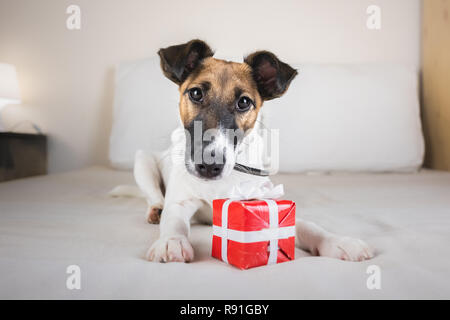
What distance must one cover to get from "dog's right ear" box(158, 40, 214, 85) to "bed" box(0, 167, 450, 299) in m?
0.48

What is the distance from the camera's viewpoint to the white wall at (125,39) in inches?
109

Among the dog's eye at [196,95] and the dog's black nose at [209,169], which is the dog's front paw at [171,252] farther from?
the dog's eye at [196,95]

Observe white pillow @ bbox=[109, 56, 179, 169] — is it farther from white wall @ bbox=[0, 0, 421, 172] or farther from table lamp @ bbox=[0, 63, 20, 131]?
table lamp @ bbox=[0, 63, 20, 131]

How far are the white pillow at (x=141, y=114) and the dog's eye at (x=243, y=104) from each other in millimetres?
1203

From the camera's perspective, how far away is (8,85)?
2.52 meters

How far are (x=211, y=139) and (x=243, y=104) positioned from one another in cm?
24

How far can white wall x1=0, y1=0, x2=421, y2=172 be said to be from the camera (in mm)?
2779

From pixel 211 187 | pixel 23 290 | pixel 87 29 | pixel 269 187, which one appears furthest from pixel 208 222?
pixel 87 29

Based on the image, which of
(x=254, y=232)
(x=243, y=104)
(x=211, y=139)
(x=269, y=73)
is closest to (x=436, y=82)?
(x=269, y=73)

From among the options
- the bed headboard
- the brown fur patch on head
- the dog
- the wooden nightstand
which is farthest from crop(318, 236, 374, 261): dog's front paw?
the wooden nightstand

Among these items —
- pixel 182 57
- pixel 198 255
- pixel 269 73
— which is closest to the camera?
pixel 198 255

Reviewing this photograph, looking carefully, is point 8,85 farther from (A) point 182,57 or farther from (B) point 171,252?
(B) point 171,252

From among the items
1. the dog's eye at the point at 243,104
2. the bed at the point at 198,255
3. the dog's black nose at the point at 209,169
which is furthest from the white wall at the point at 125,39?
the dog's black nose at the point at 209,169

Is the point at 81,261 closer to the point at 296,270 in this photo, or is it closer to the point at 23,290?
the point at 23,290
